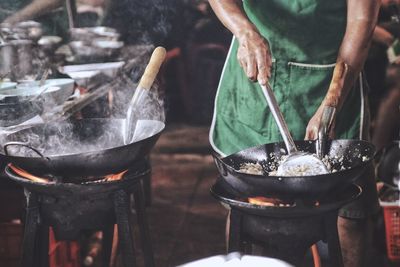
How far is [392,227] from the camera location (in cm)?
420

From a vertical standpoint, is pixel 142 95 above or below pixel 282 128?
above

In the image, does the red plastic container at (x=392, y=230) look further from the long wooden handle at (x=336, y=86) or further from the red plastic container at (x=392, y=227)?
the long wooden handle at (x=336, y=86)

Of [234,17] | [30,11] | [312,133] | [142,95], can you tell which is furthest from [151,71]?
[30,11]

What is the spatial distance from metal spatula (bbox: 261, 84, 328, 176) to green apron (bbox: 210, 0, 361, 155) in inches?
26.6

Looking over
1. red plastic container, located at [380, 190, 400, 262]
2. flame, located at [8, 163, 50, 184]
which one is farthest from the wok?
red plastic container, located at [380, 190, 400, 262]

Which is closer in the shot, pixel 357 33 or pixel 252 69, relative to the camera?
pixel 252 69

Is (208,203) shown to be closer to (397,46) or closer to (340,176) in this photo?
(397,46)

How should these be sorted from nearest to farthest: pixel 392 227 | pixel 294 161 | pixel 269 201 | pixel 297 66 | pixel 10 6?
pixel 269 201
pixel 294 161
pixel 297 66
pixel 10 6
pixel 392 227

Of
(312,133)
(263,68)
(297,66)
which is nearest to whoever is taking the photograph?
(263,68)

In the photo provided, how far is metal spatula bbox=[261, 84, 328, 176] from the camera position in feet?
7.38

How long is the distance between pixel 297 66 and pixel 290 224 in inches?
44.1

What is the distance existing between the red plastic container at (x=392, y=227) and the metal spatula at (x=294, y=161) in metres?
2.07

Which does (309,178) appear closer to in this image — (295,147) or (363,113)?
(295,147)

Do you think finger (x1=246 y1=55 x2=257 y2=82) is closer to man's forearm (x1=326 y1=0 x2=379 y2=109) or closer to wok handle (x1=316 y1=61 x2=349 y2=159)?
wok handle (x1=316 y1=61 x2=349 y2=159)
